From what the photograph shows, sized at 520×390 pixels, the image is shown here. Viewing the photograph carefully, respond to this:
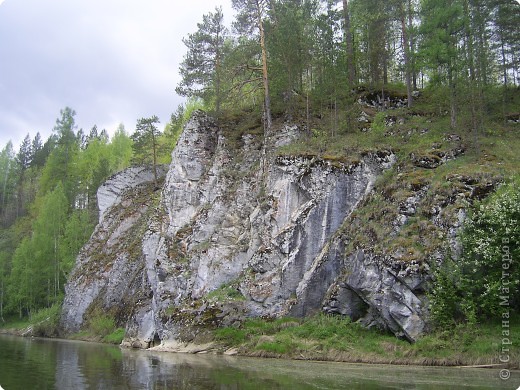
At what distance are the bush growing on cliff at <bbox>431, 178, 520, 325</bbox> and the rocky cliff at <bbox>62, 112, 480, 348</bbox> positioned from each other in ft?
3.72

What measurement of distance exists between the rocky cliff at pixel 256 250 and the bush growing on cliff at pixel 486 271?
113cm

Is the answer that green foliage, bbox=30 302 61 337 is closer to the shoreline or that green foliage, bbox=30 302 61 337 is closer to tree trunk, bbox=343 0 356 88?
the shoreline

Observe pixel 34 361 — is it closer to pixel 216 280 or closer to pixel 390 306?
pixel 216 280

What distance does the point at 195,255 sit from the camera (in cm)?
3097

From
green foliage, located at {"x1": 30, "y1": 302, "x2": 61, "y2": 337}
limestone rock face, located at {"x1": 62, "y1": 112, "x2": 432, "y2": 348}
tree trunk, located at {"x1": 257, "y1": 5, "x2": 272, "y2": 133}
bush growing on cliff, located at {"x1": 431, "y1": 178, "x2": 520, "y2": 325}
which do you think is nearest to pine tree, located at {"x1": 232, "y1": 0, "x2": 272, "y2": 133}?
tree trunk, located at {"x1": 257, "y1": 5, "x2": 272, "y2": 133}

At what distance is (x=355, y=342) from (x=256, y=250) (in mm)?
9438

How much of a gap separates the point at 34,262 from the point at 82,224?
24.8 feet

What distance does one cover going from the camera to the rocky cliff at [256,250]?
22.3 m

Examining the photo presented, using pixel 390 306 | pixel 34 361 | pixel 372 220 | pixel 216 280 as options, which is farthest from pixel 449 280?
pixel 34 361

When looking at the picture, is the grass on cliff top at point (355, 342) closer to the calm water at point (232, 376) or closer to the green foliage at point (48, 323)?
the calm water at point (232, 376)

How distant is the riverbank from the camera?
17188 millimetres

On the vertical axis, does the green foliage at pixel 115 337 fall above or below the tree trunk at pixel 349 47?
below

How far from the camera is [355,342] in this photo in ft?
68.8

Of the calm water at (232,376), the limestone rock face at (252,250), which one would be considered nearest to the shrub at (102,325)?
the limestone rock face at (252,250)
